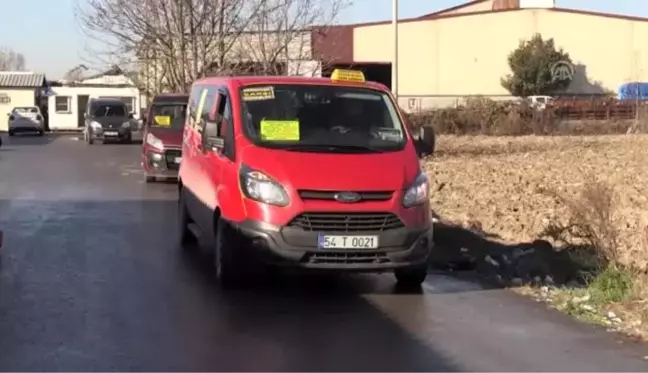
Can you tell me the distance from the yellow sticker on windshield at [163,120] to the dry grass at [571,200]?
580 centimetres

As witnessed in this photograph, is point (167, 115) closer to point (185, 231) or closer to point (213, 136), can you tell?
point (185, 231)

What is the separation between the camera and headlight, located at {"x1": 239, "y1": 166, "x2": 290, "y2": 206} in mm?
9094

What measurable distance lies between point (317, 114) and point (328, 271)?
5.47 feet

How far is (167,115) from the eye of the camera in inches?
895

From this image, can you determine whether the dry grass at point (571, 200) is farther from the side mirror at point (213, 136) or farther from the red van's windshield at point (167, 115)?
the red van's windshield at point (167, 115)

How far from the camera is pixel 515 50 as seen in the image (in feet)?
208

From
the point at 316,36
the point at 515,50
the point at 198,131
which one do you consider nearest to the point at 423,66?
the point at 515,50

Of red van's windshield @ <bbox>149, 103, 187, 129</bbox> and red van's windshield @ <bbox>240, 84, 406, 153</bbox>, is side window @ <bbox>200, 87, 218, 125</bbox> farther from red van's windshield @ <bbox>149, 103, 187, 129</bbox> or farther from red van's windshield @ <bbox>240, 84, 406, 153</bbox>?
red van's windshield @ <bbox>149, 103, 187, 129</bbox>

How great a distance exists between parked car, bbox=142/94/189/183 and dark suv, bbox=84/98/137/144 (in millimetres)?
21463

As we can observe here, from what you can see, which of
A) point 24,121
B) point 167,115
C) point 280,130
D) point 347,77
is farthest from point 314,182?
point 24,121

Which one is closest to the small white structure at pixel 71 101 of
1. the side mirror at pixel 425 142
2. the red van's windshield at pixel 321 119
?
the red van's windshield at pixel 321 119

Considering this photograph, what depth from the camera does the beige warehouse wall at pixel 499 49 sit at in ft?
212

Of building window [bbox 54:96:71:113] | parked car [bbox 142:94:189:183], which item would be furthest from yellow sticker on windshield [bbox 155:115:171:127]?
building window [bbox 54:96:71:113]

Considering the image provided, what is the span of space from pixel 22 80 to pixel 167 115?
176 feet
